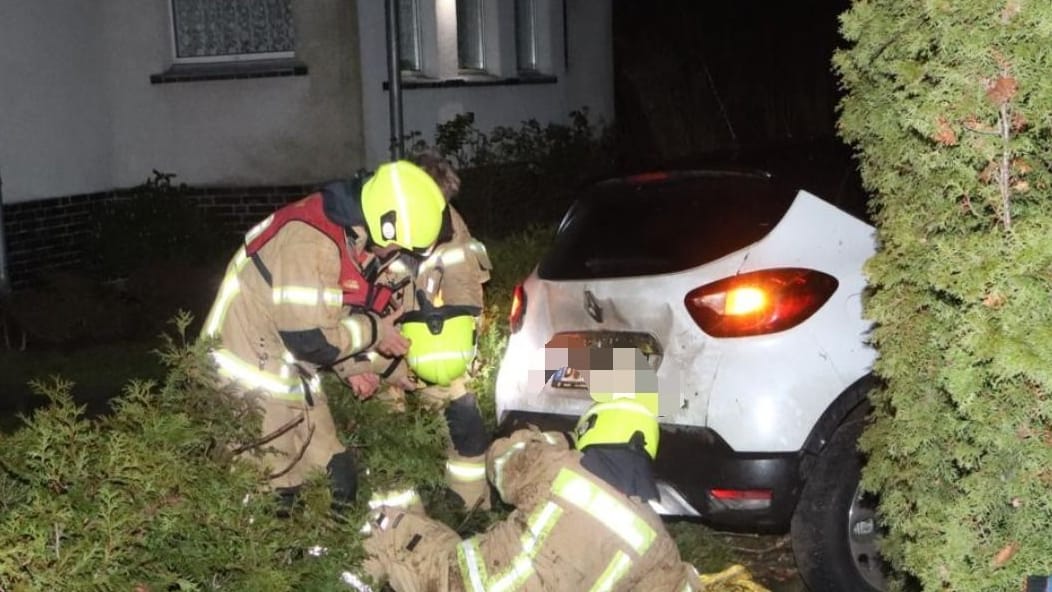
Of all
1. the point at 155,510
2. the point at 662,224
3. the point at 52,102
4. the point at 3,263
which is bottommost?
the point at 3,263

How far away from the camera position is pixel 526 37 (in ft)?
48.5

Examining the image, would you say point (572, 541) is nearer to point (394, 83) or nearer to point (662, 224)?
point (662, 224)

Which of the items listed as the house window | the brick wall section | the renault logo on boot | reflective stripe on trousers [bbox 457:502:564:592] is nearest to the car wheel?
the renault logo on boot

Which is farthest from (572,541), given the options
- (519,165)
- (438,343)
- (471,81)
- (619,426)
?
(471,81)

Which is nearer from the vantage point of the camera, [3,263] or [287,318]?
[287,318]

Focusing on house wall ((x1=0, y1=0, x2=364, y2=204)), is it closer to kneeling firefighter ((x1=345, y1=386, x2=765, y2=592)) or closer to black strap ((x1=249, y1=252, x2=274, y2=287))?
black strap ((x1=249, y1=252, x2=274, y2=287))

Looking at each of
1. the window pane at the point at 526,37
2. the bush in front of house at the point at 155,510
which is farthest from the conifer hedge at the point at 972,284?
the window pane at the point at 526,37

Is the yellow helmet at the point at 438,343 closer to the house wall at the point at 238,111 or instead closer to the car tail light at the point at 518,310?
the car tail light at the point at 518,310

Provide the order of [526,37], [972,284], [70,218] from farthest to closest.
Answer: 1. [526,37]
2. [70,218]
3. [972,284]

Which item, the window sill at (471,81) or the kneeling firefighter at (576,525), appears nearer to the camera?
the kneeling firefighter at (576,525)

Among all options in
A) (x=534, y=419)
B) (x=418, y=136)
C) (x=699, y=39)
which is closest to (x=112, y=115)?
(x=418, y=136)

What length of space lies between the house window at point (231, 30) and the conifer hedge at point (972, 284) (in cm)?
855

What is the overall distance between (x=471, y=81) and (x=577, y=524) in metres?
9.72

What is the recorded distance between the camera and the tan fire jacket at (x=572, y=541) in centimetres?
342
